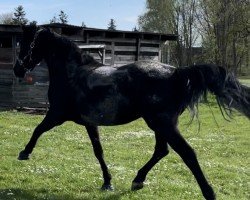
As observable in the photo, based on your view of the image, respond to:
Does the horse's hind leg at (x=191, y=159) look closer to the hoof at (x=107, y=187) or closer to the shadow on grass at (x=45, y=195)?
the shadow on grass at (x=45, y=195)

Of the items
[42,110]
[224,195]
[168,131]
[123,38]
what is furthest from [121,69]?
[123,38]

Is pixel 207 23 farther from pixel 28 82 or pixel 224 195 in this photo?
pixel 224 195

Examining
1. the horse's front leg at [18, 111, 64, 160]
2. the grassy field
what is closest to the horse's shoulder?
the grassy field

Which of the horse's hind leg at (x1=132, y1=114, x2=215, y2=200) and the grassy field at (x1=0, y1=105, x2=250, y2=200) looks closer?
the horse's hind leg at (x1=132, y1=114, x2=215, y2=200)

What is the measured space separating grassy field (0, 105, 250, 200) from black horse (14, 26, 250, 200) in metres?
0.61

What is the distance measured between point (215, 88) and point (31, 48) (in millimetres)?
3356

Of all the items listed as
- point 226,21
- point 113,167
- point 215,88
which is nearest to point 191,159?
point 215,88

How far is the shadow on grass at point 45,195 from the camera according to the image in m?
7.17

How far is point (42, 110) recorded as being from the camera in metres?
24.0

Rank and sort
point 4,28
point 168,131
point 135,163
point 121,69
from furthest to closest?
point 4,28 < point 135,163 < point 121,69 < point 168,131

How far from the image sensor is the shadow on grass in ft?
23.5

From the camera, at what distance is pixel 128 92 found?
699 cm

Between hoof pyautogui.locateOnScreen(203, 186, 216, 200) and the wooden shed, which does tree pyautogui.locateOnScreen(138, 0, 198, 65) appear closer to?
the wooden shed

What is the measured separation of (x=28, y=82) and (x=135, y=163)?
1424cm
